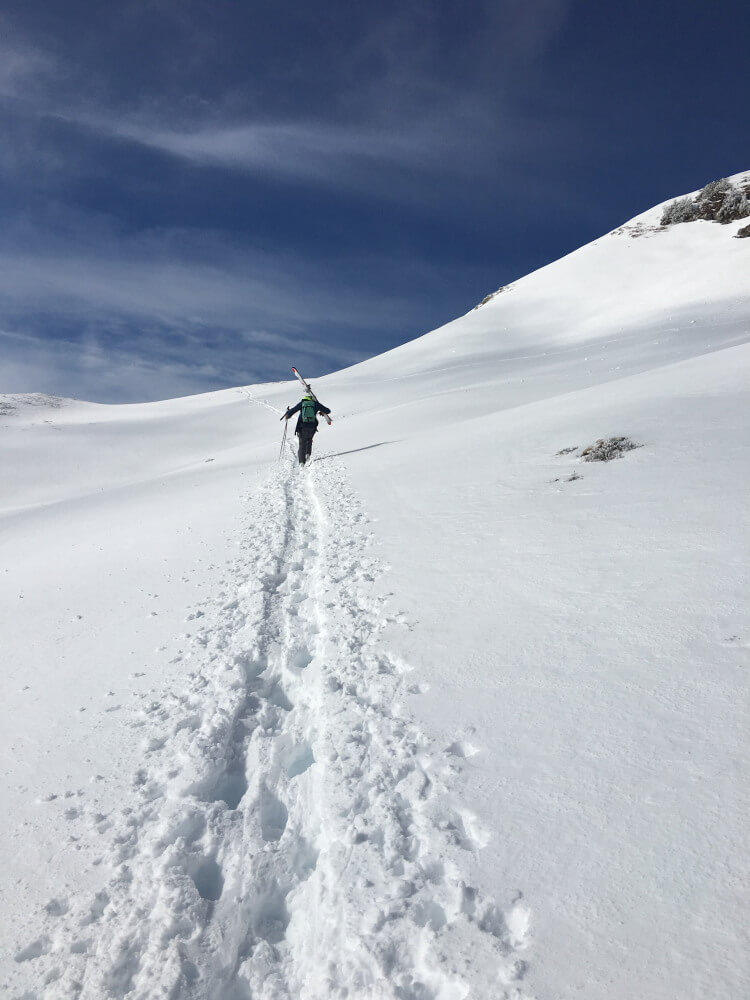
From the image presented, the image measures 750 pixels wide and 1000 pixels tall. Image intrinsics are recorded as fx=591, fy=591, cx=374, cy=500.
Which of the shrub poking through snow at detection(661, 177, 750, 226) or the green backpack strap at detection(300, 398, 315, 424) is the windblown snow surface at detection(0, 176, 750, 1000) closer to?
the green backpack strap at detection(300, 398, 315, 424)

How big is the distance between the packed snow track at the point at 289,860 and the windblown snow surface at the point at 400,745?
15 mm

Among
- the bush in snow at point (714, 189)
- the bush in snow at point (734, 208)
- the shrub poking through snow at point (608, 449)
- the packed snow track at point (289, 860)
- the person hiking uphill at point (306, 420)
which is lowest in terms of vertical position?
the packed snow track at point (289, 860)

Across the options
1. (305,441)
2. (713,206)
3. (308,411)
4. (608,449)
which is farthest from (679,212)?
(608,449)

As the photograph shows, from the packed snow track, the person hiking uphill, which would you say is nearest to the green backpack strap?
the person hiking uphill

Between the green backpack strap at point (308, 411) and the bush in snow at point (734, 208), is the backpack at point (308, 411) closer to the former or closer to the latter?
the green backpack strap at point (308, 411)

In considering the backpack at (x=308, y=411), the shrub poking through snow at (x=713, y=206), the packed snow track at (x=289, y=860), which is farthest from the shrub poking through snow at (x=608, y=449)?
the shrub poking through snow at (x=713, y=206)

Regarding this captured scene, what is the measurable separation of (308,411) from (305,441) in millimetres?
867

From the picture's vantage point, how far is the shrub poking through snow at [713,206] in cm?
6112

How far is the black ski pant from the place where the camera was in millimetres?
15945

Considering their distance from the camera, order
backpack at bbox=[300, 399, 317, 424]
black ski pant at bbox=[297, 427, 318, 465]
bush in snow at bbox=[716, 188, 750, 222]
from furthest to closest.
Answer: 1. bush in snow at bbox=[716, 188, 750, 222]
2. black ski pant at bbox=[297, 427, 318, 465]
3. backpack at bbox=[300, 399, 317, 424]

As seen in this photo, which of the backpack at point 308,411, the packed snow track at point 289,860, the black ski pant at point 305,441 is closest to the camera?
the packed snow track at point 289,860

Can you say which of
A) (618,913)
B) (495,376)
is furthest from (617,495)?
(495,376)

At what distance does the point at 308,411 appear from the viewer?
51.4 feet

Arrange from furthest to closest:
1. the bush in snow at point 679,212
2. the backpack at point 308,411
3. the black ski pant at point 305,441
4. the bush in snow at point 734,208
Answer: the bush in snow at point 679,212 < the bush in snow at point 734,208 < the black ski pant at point 305,441 < the backpack at point 308,411
